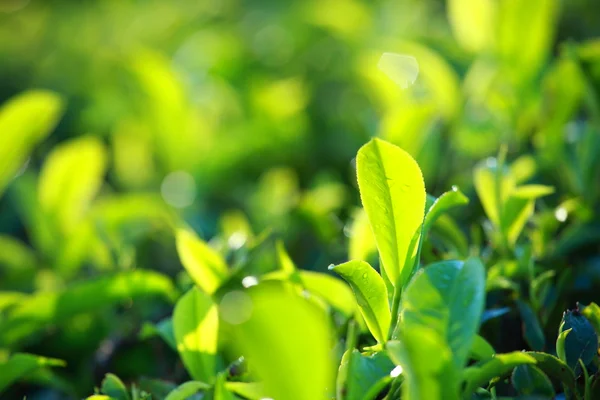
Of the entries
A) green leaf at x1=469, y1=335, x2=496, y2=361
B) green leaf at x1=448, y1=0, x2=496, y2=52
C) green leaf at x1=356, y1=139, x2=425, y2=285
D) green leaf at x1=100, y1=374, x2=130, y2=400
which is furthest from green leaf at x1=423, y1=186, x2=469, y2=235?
green leaf at x1=448, y1=0, x2=496, y2=52

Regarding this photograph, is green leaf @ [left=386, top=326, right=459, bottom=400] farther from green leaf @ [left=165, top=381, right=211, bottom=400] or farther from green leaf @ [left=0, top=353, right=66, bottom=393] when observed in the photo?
green leaf @ [left=0, top=353, right=66, bottom=393]

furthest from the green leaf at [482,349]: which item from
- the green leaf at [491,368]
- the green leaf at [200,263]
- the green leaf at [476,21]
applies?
the green leaf at [476,21]

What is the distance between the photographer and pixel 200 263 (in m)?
0.89

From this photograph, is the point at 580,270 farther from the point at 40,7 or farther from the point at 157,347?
the point at 40,7

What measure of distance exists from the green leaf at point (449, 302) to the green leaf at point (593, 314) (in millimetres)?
155

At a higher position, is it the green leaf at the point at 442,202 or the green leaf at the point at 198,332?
the green leaf at the point at 442,202

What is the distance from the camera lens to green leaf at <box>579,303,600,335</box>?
2.21ft

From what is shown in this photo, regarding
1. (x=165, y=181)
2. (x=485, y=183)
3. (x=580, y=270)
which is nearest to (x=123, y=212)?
(x=165, y=181)

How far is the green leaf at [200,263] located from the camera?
34.7 inches

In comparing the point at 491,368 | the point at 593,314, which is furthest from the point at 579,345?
the point at 491,368

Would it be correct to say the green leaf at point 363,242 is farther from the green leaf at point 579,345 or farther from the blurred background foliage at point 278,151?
the green leaf at point 579,345

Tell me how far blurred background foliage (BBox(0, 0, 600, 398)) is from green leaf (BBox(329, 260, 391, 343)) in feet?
0.68

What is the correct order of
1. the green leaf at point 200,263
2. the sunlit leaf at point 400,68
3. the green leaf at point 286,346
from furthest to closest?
1. the sunlit leaf at point 400,68
2. the green leaf at point 200,263
3. the green leaf at point 286,346

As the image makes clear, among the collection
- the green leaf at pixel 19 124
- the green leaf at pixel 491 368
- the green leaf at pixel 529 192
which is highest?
the green leaf at pixel 529 192
